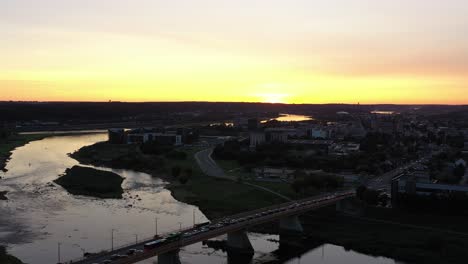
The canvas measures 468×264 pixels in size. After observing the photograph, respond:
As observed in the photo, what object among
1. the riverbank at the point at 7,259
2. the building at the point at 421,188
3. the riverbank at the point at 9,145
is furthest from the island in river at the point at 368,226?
the riverbank at the point at 9,145

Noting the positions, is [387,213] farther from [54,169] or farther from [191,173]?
[54,169]

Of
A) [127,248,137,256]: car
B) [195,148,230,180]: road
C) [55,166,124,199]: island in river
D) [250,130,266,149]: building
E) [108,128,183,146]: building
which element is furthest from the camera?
[108,128,183,146]: building

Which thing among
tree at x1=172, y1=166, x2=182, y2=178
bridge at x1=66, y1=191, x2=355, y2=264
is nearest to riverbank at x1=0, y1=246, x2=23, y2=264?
bridge at x1=66, y1=191, x2=355, y2=264

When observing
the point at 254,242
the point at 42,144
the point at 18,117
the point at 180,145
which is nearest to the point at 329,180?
the point at 254,242

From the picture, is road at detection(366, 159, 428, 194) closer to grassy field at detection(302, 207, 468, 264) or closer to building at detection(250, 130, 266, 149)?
grassy field at detection(302, 207, 468, 264)

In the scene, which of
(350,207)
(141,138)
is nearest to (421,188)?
(350,207)

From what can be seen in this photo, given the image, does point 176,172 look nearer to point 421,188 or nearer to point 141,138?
point 421,188
